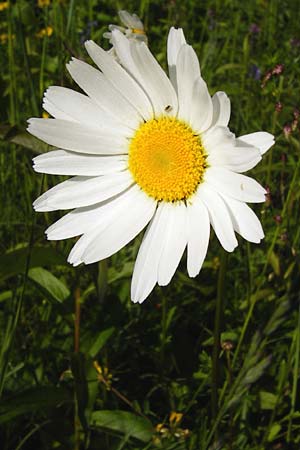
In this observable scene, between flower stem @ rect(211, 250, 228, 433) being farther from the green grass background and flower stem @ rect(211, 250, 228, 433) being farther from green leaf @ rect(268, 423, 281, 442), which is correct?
green leaf @ rect(268, 423, 281, 442)

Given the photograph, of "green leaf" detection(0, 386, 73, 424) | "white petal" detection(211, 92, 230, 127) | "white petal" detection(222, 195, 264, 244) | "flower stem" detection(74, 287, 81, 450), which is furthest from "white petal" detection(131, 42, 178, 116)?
"green leaf" detection(0, 386, 73, 424)

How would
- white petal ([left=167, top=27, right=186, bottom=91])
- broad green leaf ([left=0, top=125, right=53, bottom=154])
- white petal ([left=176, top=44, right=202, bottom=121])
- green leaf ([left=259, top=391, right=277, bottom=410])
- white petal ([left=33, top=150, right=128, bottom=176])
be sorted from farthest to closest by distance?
1. green leaf ([left=259, top=391, right=277, bottom=410])
2. broad green leaf ([left=0, top=125, right=53, bottom=154])
3. white petal ([left=33, top=150, right=128, bottom=176])
4. white petal ([left=167, top=27, right=186, bottom=91])
5. white petal ([left=176, top=44, right=202, bottom=121])

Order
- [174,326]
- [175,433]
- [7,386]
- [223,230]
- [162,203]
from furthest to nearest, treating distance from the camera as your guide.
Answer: [174,326] < [7,386] < [175,433] < [162,203] < [223,230]

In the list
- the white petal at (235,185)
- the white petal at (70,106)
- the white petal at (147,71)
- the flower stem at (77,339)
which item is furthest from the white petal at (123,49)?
the flower stem at (77,339)

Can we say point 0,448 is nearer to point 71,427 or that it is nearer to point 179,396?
point 71,427

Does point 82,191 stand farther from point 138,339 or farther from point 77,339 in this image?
point 138,339

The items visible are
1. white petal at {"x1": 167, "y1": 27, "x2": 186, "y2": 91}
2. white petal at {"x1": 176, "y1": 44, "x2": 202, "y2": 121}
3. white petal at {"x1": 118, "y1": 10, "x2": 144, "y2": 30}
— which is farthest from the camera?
white petal at {"x1": 118, "y1": 10, "x2": 144, "y2": 30}

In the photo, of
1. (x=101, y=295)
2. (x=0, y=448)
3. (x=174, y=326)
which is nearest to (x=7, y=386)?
(x=0, y=448)

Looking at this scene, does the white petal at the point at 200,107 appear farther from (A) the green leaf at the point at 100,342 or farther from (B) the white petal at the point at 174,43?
(A) the green leaf at the point at 100,342
